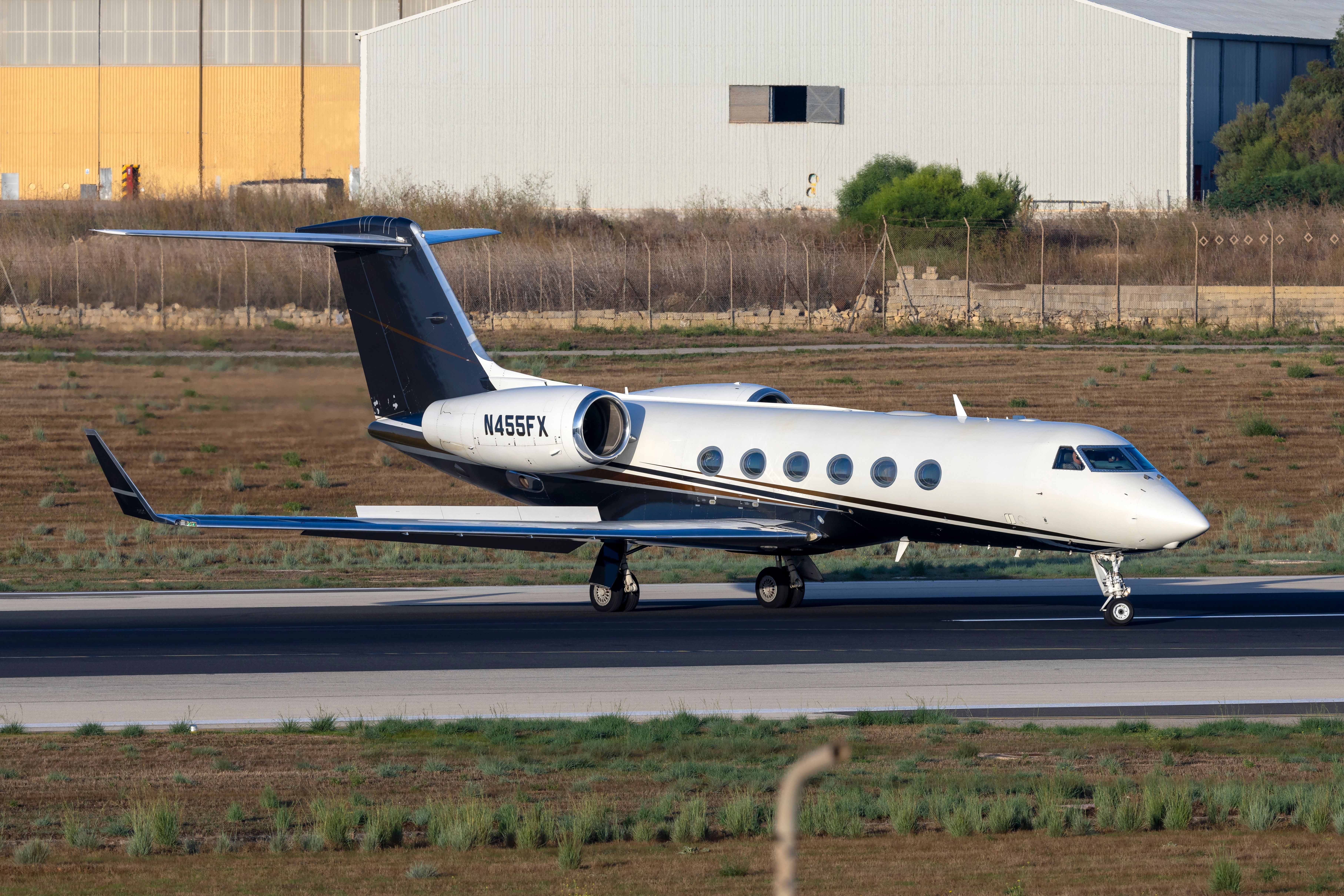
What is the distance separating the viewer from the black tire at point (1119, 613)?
22.5m

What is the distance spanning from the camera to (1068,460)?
72.4 feet

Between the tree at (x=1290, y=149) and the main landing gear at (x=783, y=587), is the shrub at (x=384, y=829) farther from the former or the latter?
the tree at (x=1290, y=149)

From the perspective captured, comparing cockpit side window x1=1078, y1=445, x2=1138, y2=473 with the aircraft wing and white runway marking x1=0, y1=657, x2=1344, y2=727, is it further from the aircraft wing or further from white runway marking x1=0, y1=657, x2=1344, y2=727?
the aircraft wing

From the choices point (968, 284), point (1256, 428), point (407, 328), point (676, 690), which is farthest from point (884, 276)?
point (676, 690)

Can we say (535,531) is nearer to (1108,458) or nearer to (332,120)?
(1108,458)

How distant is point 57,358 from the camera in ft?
122

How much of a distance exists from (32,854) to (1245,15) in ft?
272

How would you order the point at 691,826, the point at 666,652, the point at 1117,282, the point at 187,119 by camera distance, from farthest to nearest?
the point at 187,119
the point at 1117,282
the point at 666,652
the point at 691,826

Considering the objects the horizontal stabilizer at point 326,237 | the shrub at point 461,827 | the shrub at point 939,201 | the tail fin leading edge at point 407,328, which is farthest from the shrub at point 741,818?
the shrub at point 939,201

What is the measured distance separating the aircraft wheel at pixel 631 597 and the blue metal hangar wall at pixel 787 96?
5351 centimetres

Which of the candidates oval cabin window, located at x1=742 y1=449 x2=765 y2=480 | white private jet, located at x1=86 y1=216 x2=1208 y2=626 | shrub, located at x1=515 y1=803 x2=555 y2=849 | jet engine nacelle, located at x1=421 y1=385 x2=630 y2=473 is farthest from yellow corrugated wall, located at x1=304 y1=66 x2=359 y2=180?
shrub, located at x1=515 y1=803 x2=555 y2=849

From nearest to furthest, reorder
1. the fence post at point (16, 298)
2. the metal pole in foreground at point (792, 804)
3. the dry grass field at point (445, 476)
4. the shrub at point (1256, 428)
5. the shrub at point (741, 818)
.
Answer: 1. the metal pole in foreground at point (792, 804)
2. the shrub at point (741, 818)
3. the dry grass field at point (445, 476)
4. the fence post at point (16, 298)
5. the shrub at point (1256, 428)

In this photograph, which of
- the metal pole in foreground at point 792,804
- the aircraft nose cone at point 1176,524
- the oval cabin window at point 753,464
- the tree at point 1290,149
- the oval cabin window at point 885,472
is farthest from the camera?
the tree at point 1290,149

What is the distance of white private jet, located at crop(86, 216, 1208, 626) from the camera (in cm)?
2202
